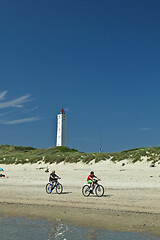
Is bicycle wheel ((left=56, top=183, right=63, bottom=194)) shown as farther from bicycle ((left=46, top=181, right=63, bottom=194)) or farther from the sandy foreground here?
the sandy foreground

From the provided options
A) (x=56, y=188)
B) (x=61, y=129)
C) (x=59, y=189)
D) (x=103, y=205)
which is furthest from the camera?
(x=61, y=129)

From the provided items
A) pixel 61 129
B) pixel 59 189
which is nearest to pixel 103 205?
pixel 59 189

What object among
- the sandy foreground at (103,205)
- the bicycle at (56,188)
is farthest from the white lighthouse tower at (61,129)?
the bicycle at (56,188)

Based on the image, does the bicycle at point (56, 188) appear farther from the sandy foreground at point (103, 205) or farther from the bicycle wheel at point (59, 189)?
the sandy foreground at point (103, 205)

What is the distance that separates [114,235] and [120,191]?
11.7 m

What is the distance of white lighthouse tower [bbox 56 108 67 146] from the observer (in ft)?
330

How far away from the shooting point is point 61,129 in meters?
102

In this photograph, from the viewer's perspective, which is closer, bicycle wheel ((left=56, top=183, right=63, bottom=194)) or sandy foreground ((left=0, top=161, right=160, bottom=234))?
sandy foreground ((left=0, top=161, right=160, bottom=234))

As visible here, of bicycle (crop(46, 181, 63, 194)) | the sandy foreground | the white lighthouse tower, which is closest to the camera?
the sandy foreground

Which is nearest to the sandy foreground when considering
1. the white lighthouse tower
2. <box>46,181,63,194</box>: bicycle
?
<box>46,181,63,194</box>: bicycle

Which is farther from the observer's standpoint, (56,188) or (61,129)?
(61,129)

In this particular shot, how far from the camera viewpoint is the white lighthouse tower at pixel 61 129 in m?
101

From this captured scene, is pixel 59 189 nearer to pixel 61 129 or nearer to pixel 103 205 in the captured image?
pixel 103 205

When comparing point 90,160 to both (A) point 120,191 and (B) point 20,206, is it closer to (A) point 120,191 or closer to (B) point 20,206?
(A) point 120,191
